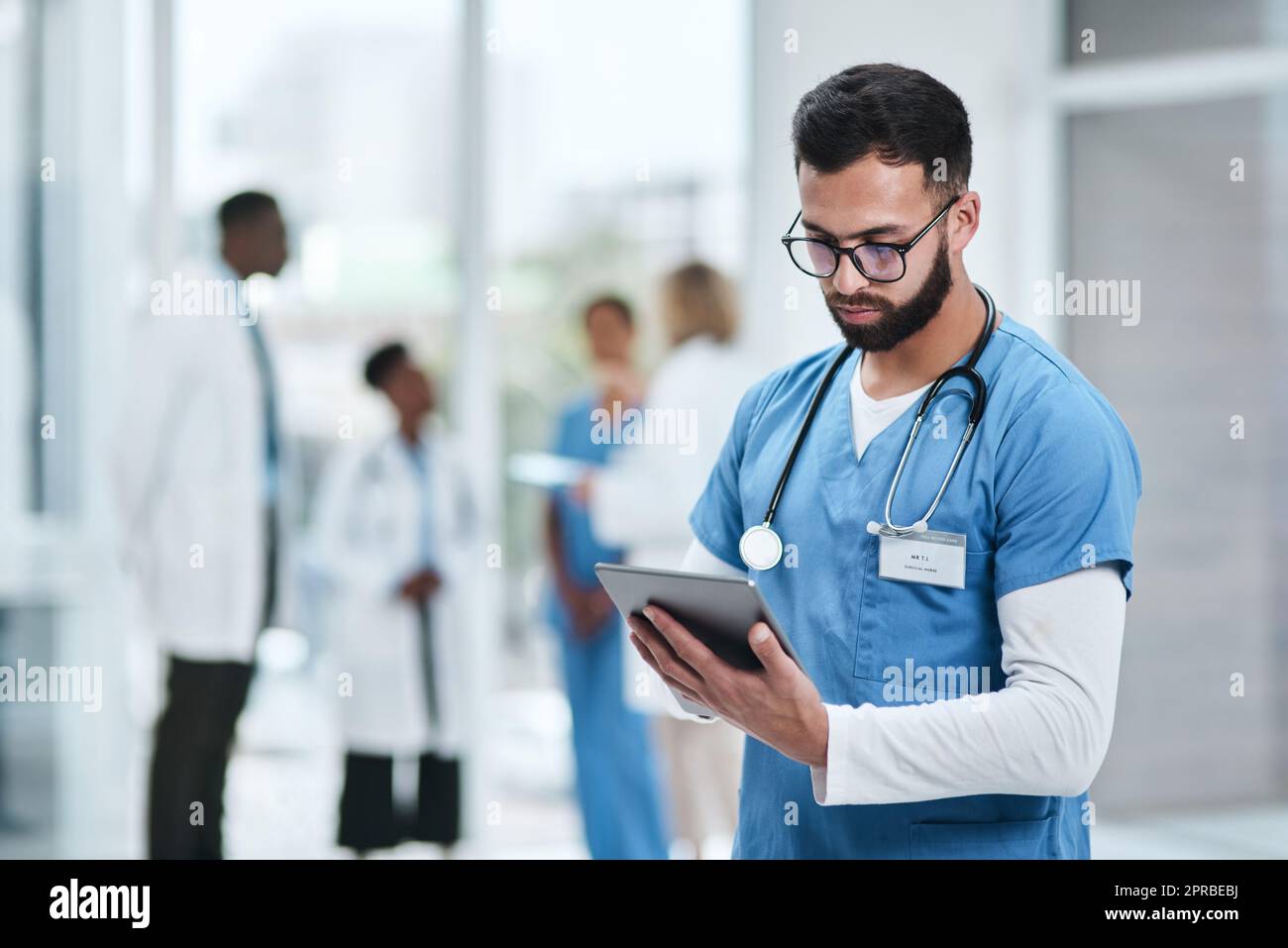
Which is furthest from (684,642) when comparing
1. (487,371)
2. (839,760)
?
(487,371)

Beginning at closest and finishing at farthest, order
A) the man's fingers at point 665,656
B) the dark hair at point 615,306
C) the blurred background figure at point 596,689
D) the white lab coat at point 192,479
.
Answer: the man's fingers at point 665,656 → the white lab coat at point 192,479 → the blurred background figure at point 596,689 → the dark hair at point 615,306

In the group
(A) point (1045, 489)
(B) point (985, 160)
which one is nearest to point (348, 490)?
(B) point (985, 160)

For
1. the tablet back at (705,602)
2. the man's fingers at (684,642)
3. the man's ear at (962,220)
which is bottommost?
the man's fingers at (684,642)

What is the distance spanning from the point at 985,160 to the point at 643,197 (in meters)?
0.79

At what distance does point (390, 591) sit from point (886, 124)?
75.5 inches

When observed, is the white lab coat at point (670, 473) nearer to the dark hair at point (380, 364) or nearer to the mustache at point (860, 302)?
the dark hair at point (380, 364)

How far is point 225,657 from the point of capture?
7.76ft

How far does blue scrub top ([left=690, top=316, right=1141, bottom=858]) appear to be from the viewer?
98 centimetres

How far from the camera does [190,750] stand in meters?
2.37

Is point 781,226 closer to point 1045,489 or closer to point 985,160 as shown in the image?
point 985,160

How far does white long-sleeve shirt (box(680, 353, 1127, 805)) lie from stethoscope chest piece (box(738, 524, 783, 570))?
0.16 m

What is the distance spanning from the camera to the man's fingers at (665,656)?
1.03 meters

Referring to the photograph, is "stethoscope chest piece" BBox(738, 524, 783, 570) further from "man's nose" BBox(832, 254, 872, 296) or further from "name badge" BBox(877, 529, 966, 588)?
"man's nose" BBox(832, 254, 872, 296)

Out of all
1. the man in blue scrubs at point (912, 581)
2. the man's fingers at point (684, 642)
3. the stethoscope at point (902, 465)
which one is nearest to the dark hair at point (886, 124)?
the man in blue scrubs at point (912, 581)
